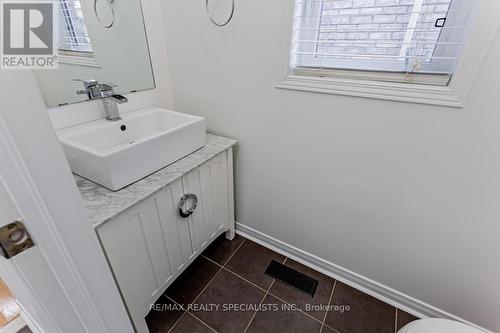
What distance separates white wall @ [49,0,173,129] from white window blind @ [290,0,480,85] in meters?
0.85

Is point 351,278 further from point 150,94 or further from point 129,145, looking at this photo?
point 150,94

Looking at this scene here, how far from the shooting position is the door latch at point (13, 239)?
448 mm

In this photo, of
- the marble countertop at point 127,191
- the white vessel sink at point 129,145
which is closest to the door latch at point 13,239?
the marble countertop at point 127,191

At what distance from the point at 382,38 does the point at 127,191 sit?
1.21 metres

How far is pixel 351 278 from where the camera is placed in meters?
1.46

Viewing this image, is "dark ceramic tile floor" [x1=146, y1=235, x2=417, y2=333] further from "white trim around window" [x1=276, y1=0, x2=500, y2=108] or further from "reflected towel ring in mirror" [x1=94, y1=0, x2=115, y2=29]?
"reflected towel ring in mirror" [x1=94, y1=0, x2=115, y2=29]

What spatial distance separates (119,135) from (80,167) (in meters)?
0.32

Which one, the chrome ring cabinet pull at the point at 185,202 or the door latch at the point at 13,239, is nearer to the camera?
the door latch at the point at 13,239

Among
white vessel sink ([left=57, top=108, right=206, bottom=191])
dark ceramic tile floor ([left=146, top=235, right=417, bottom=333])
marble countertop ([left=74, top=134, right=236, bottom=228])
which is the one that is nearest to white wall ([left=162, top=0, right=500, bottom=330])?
dark ceramic tile floor ([left=146, top=235, right=417, bottom=333])

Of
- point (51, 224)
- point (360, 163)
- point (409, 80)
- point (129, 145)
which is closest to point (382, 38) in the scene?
point (409, 80)

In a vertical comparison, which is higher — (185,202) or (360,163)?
(360,163)

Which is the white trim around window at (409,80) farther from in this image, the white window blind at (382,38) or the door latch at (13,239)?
the door latch at (13,239)

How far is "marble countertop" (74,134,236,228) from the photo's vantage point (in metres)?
0.86

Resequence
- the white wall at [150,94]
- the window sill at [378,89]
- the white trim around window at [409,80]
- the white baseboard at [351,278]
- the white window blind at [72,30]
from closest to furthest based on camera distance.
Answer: the white trim around window at [409,80] → the window sill at [378,89] → the white window blind at [72,30] → the white wall at [150,94] → the white baseboard at [351,278]
